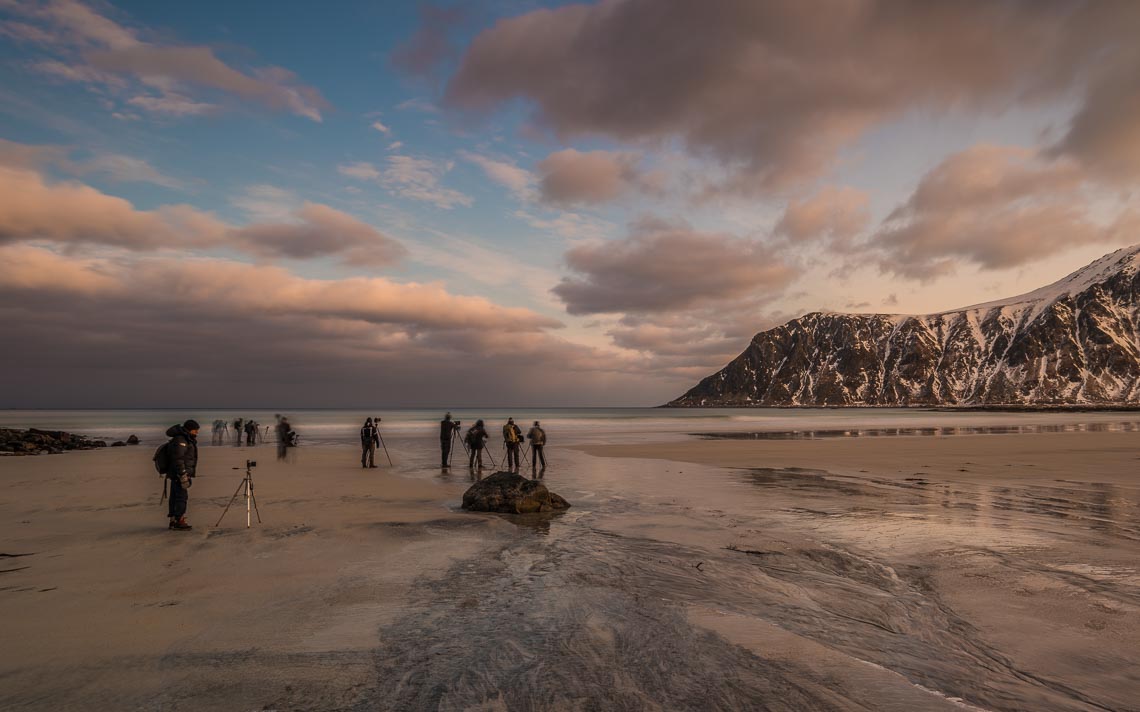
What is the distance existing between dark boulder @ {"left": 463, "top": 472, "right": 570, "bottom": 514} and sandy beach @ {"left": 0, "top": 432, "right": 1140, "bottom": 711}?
2.54ft

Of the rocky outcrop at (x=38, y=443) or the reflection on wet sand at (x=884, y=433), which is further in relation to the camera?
the reflection on wet sand at (x=884, y=433)

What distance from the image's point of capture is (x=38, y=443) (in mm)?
39062

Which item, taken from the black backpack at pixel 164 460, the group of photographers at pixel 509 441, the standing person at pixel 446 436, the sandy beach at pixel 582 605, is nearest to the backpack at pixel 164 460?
the black backpack at pixel 164 460

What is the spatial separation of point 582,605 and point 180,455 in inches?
430

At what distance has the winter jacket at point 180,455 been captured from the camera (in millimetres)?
13320

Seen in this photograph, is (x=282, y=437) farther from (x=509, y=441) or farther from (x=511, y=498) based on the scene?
(x=511, y=498)

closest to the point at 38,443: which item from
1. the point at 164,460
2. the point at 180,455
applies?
the point at 164,460

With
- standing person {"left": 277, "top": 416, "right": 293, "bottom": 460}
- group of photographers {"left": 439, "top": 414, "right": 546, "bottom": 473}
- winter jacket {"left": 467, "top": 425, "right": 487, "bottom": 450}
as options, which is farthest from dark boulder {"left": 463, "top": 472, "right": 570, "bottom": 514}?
standing person {"left": 277, "top": 416, "right": 293, "bottom": 460}

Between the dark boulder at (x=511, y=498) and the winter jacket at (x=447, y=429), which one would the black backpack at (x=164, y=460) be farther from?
the winter jacket at (x=447, y=429)

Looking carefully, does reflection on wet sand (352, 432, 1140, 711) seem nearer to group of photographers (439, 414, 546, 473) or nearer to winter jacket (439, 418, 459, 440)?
group of photographers (439, 414, 546, 473)

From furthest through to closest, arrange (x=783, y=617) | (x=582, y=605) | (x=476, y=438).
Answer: (x=476, y=438)
(x=582, y=605)
(x=783, y=617)

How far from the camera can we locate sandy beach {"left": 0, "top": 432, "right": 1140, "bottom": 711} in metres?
5.61

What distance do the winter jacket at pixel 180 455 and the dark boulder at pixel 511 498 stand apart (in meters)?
7.13

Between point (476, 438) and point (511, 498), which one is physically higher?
point (476, 438)
